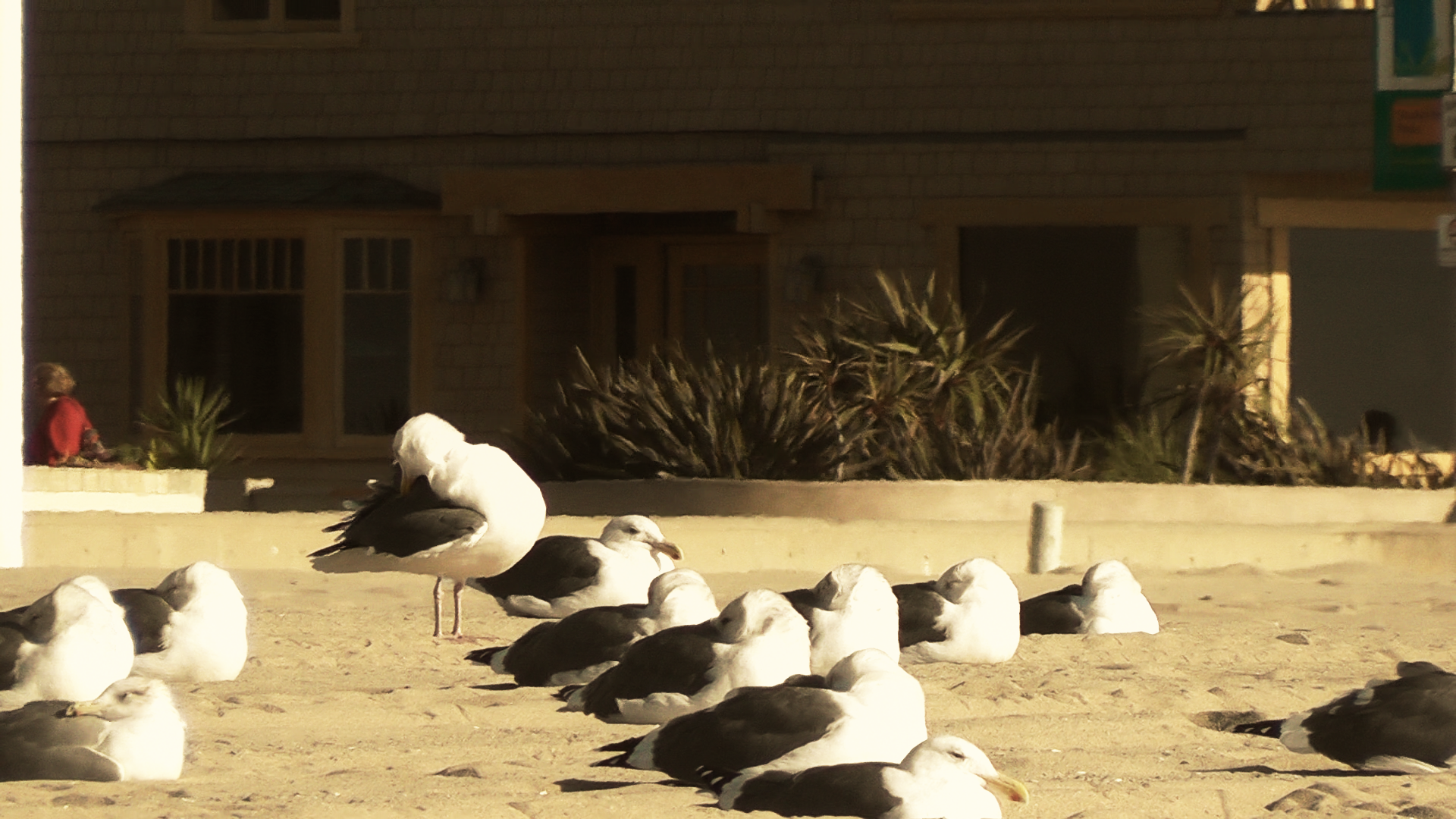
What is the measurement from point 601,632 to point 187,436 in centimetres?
1070

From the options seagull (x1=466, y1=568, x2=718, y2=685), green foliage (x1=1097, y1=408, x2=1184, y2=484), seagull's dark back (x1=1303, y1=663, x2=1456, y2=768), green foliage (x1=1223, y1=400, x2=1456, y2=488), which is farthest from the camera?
green foliage (x1=1097, y1=408, x2=1184, y2=484)

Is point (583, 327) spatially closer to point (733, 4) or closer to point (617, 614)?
point (733, 4)

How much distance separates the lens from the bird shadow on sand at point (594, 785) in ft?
19.9

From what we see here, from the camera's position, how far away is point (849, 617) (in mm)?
7902

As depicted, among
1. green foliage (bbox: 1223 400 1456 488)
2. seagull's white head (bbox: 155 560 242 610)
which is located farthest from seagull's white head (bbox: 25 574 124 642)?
green foliage (bbox: 1223 400 1456 488)

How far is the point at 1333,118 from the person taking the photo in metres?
18.9

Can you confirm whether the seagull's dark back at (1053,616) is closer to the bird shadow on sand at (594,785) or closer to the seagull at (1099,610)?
the seagull at (1099,610)

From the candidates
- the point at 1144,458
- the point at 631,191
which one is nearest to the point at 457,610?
the point at 1144,458

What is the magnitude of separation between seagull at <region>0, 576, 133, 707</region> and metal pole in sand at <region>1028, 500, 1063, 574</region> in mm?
6626

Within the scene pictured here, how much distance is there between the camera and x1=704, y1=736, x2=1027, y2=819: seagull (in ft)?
17.4

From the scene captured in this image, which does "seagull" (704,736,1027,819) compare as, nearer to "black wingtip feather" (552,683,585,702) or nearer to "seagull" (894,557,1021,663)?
"black wingtip feather" (552,683,585,702)

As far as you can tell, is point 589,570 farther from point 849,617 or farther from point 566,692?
point 849,617

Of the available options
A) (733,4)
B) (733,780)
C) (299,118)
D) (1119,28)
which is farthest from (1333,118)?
(733,780)

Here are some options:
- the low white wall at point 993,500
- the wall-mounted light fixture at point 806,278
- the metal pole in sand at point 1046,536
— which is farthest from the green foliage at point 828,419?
the metal pole in sand at point 1046,536
